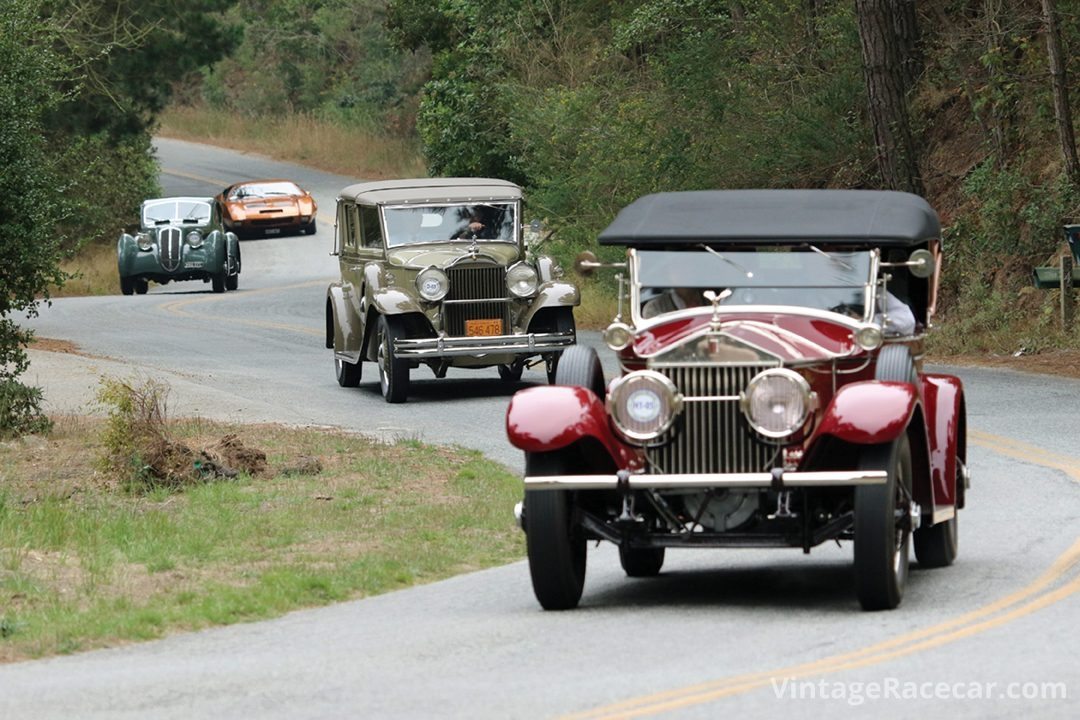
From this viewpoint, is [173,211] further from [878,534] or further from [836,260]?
[878,534]

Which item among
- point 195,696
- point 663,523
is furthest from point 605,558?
point 195,696

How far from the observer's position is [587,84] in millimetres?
36438

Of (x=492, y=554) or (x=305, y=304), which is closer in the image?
(x=492, y=554)

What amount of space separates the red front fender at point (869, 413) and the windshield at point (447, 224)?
503 inches

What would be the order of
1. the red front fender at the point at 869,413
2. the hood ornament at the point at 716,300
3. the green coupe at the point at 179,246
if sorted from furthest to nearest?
1. the green coupe at the point at 179,246
2. the hood ornament at the point at 716,300
3. the red front fender at the point at 869,413

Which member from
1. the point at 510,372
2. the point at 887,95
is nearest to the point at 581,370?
the point at 510,372

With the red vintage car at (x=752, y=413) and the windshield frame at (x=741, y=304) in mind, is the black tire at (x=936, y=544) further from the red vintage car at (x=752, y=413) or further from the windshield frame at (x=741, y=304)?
the windshield frame at (x=741, y=304)

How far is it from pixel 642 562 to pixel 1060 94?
16512 mm

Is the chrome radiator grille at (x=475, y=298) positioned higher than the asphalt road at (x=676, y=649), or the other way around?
the asphalt road at (x=676, y=649)

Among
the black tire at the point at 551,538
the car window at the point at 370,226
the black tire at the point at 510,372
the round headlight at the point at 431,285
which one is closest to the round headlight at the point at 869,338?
the black tire at the point at 551,538

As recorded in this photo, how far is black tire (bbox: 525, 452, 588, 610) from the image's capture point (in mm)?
9391

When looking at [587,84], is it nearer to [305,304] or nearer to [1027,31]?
[305,304]

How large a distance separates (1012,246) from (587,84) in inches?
464

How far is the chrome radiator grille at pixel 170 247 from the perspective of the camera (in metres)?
40.3
